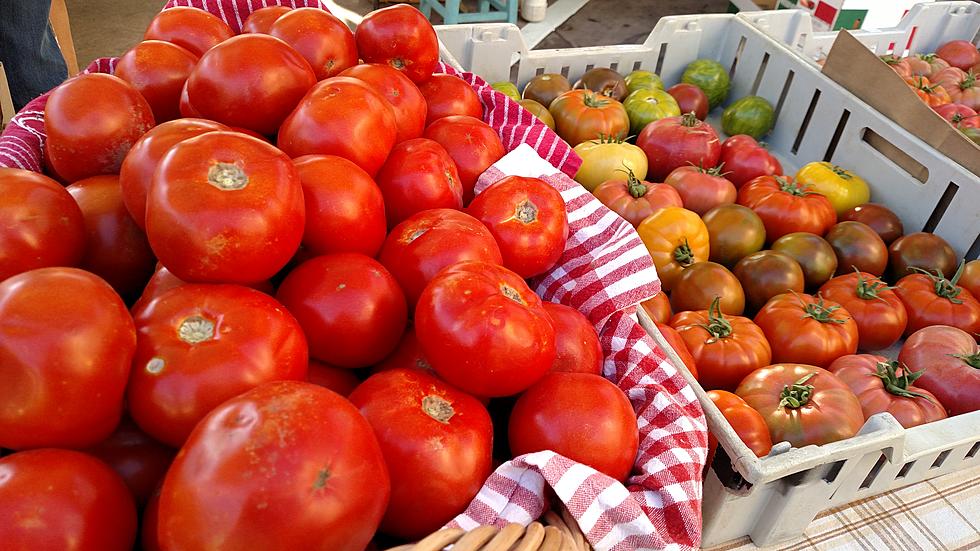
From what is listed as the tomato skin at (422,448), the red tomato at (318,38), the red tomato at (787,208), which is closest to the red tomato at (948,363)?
the red tomato at (787,208)

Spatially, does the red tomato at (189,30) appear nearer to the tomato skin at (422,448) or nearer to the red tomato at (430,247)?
the red tomato at (430,247)

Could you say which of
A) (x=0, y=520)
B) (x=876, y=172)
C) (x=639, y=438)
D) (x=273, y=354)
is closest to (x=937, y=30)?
(x=876, y=172)

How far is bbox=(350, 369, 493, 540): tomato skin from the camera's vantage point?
0.73 m

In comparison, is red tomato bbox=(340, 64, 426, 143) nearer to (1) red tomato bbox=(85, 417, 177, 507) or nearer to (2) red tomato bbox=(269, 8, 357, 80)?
(2) red tomato bbox=(269, 8, 357, 80)

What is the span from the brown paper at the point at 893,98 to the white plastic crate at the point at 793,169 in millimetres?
24

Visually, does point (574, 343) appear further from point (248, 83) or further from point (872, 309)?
point (872, 309)

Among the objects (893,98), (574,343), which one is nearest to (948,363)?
(893,98)

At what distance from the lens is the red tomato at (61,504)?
57 centimetres

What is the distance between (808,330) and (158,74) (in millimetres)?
1356

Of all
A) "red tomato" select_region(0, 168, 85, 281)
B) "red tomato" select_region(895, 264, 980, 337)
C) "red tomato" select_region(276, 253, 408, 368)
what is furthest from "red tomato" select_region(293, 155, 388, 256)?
"red tomato" select_region(895, 264, 980, 337)

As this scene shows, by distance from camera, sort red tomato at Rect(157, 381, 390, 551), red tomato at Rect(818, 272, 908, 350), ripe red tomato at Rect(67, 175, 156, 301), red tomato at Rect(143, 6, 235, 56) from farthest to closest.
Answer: red tomato at Rect(818, 272, 908, 350) → red tomato at Rect(143, 6, 235, 56) → ripe red tomato at Rect(67, 175, 156, 301) → red tomato at Rect(157, 381, 390, 551)

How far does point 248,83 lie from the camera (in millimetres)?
1037

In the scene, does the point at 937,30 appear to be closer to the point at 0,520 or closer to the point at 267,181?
the point at 267,181

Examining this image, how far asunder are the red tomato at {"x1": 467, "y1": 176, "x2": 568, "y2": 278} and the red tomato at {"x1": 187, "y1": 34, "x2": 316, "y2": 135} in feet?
1.13
